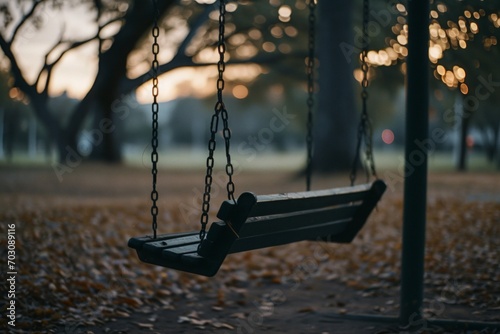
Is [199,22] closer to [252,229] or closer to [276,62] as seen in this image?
[276,62]

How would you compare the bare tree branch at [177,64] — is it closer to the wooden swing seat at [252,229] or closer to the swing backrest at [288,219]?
the swing backrest at [288,219]

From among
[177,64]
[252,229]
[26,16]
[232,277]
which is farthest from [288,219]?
[177,64]

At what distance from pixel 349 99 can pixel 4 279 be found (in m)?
10.6

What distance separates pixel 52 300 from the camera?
506 cm

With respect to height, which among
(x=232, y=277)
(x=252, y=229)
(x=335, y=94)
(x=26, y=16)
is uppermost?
(x=26, y=16)

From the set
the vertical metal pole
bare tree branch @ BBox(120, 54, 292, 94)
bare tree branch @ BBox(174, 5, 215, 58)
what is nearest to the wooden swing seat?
the vertical metal pole

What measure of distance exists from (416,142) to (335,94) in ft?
33.5

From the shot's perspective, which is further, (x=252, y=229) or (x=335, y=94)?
(x=335, y=94)

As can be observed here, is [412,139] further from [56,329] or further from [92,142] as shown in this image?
[92,142]

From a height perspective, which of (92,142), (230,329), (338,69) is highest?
(338,69)

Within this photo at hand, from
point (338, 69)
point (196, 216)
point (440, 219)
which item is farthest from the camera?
point (338, 69)

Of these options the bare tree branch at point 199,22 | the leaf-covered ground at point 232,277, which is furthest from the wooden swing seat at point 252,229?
the bare tree branch at point 199,22

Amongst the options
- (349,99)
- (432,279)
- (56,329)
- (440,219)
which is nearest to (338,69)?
(349,99)

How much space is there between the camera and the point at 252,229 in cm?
381
